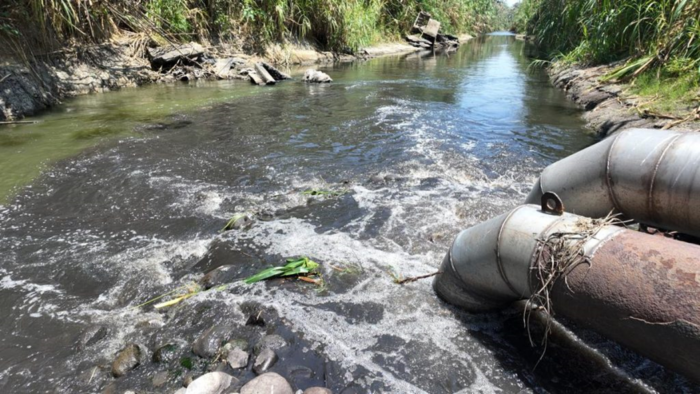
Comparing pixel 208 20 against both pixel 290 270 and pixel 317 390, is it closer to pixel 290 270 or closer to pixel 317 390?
pixel 290 270

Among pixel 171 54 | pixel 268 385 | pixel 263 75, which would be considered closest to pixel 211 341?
pixel 268 385

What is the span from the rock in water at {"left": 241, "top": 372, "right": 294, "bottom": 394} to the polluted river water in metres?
0.19

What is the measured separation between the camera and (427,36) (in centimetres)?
2736

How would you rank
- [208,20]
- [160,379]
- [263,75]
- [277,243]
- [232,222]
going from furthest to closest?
[208,20]
[263,75]
[232,222]
[277,243]
[160,379]

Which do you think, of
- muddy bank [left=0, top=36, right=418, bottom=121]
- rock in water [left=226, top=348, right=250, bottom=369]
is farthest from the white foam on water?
muddy bank [left=0, top=36, right=418, bottom=121]

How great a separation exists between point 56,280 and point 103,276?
14.2 inches

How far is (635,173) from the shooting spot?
2703 mm

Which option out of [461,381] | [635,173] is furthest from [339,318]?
[635,173]

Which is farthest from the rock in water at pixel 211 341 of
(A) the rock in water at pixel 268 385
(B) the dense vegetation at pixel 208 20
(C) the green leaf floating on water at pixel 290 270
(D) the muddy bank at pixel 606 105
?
(B) the dense vegetation at pixel 208 20

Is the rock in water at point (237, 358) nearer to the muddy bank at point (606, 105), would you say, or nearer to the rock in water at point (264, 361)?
the rock in water at point (264, 361)

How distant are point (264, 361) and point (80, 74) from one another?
10.8 m

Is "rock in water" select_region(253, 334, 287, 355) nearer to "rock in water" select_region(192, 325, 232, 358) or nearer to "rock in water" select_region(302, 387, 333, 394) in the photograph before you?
"rock in water" select_region(192, 325, 232, 358)

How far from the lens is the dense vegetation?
954 cm

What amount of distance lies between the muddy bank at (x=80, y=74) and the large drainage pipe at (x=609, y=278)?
29.6 ft
